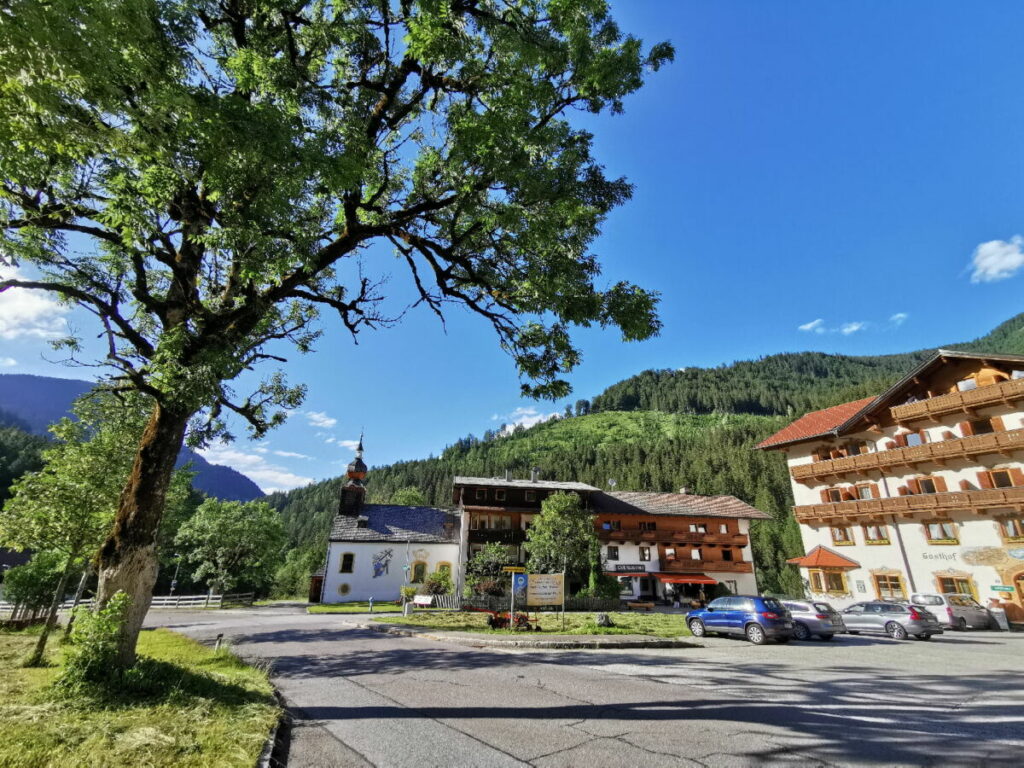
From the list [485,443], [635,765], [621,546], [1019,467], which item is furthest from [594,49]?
[485,443]

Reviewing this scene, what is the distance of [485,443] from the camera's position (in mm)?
194750

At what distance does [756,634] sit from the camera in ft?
54.5

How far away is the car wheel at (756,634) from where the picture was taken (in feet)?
54.1

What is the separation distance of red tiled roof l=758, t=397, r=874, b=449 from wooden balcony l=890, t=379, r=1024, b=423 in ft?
12.4

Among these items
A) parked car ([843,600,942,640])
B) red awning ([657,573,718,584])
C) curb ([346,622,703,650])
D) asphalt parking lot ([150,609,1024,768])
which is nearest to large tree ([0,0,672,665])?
asphalt parking lot ([150,609,1024,768])

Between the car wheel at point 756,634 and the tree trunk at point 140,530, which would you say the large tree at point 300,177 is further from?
the car wheel at point 756,634

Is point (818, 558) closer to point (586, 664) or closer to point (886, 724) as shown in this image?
point (586, 664)

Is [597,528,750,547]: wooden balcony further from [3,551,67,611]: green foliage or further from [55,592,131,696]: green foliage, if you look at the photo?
[55,592,131,696]: green foliage

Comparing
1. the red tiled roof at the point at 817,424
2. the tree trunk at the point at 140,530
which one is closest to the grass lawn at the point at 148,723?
the tree trunk at the point at 140,530

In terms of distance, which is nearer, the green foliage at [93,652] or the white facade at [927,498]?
the green foliage at [93,652]

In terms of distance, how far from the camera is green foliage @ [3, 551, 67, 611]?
54.3ft

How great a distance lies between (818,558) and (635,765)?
3390 cm

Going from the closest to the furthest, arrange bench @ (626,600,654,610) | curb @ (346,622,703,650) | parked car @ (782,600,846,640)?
curb @ (346,622,703,650) → parked car @ (782,600,846,640) → bench @ (626,600,654,610)

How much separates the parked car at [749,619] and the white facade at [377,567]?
87.3ft
